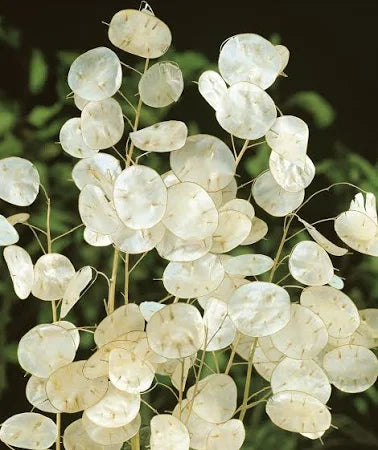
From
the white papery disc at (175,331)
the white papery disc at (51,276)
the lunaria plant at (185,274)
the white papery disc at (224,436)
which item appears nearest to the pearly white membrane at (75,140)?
the lunaria plant at (185,274)

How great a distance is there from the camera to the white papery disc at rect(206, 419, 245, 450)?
0.85m

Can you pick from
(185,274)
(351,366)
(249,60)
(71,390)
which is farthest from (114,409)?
(249,60)

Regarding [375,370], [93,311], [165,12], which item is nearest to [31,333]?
[375,370]

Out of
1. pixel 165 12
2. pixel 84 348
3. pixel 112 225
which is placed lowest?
pixel 84 348

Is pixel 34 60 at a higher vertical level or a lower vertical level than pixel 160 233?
lower

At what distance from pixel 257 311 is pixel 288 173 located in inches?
5.9

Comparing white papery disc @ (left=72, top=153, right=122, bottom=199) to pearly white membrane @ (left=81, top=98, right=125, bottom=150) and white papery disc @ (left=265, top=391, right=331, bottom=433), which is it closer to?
pearly white membrane @ (left=81, top=98, right=125, bottom=150)

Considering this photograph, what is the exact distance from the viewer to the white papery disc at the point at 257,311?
0.80 m

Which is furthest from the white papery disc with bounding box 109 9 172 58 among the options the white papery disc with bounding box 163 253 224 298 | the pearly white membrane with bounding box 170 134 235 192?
the white papery disc with bounding box 163 253 224 298

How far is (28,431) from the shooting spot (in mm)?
871

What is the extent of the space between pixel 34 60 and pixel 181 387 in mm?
794

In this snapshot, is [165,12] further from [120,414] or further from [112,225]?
[120,414]

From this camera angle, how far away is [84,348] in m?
1.50

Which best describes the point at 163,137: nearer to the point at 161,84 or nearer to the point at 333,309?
the point at 161,84
